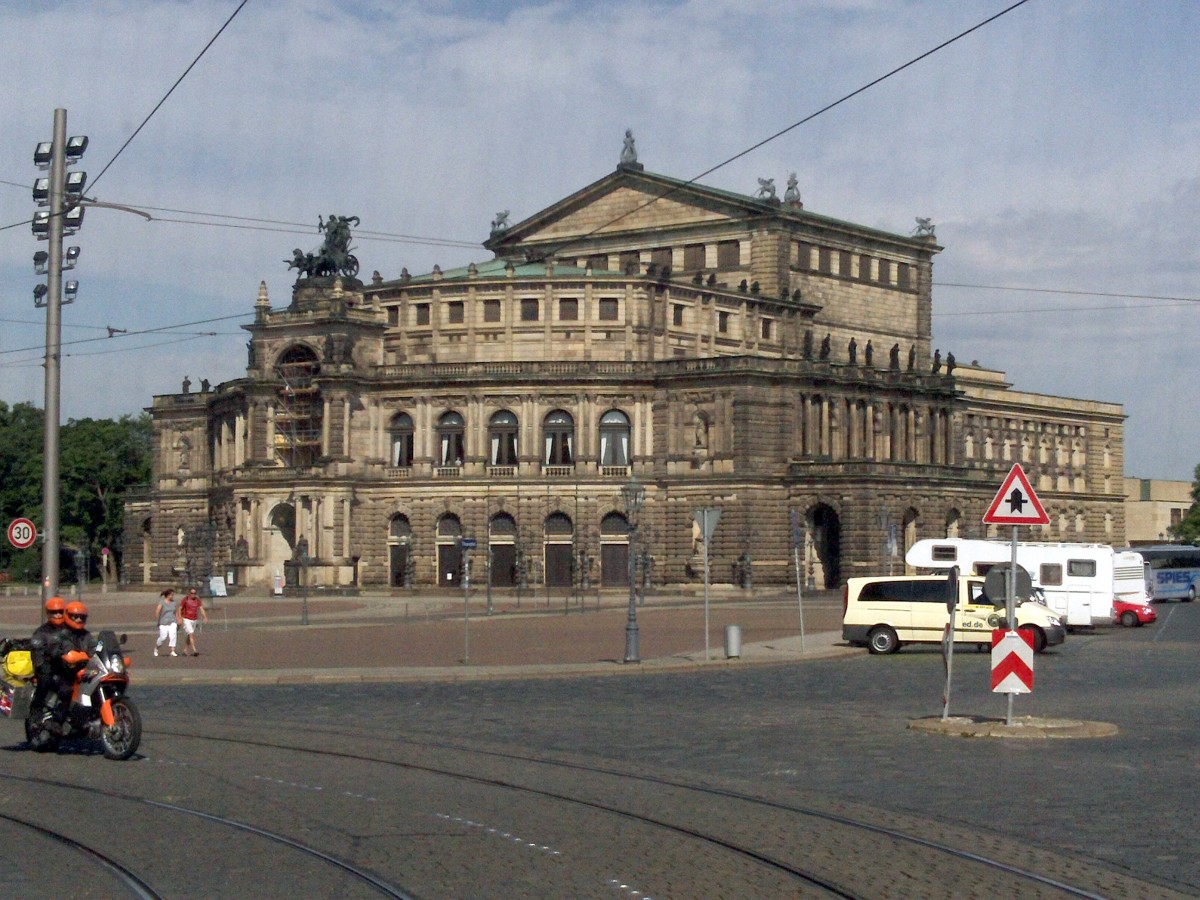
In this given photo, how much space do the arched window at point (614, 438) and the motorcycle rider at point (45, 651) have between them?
8318 cm

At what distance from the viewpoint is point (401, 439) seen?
10506cm

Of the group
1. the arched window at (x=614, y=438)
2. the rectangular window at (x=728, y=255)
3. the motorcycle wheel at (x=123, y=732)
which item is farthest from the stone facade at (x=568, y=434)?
the motorcycle wheel at (x=123, y=732)

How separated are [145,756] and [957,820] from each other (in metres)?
9.22

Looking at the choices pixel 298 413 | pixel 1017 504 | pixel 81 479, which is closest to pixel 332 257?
pixel 298 413

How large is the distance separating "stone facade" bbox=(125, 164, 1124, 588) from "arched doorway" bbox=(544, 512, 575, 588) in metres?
0.14

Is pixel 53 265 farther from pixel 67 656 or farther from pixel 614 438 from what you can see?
pixel 614 438

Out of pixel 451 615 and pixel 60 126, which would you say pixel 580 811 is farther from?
pixel 451 615

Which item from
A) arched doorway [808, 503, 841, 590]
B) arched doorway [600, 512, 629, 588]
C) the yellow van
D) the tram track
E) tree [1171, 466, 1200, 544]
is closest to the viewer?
the tram track

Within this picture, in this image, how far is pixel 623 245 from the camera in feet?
391

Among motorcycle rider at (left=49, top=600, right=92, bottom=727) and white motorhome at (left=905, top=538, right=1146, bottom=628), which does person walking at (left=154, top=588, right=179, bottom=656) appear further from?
white motorhome at (left=905, top=538, right=1146, bottom=628)

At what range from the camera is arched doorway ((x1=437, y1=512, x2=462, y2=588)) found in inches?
4018

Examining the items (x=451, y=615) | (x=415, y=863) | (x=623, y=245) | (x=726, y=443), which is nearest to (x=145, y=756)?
(x=415, y=863)

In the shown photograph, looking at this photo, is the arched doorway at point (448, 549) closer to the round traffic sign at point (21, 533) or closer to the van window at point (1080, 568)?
the van window at point (1080, 568)

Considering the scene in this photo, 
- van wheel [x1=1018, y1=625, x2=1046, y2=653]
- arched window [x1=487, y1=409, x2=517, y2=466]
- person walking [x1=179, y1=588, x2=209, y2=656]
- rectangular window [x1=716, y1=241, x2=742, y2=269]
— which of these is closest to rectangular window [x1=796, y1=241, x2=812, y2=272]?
rectangular window [x1=716, y1=241, x2=742, y2=269]
